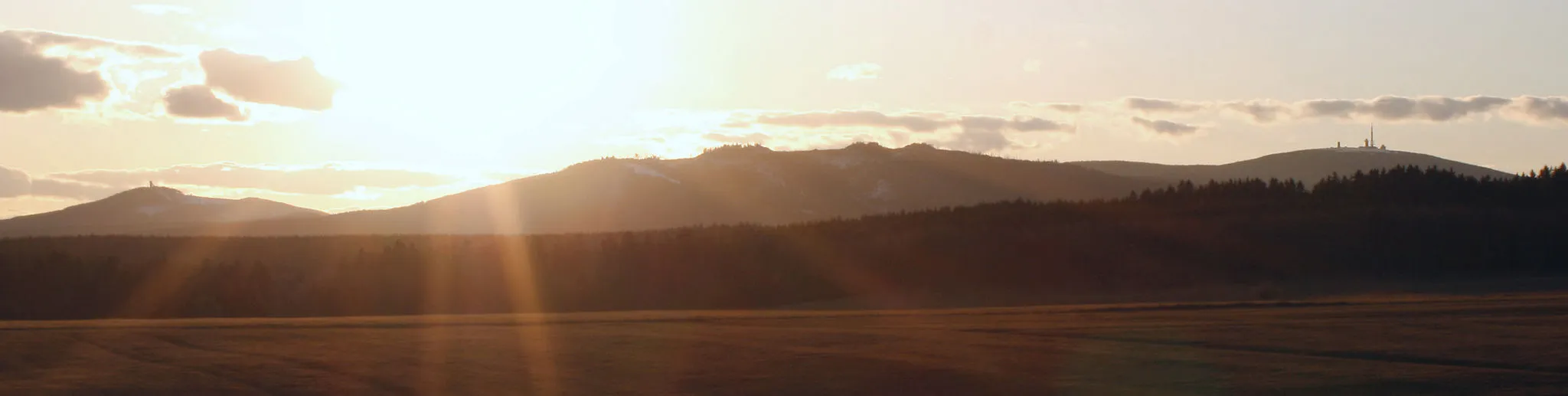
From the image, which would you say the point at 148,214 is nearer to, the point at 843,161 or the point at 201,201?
the point at 201,201

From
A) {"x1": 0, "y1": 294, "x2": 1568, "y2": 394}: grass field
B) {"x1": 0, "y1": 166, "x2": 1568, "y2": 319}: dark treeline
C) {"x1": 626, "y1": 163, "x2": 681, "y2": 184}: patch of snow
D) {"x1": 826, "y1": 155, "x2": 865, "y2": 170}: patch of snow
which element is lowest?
{"x1": 0, "y1": 294, "x2": 1568, "y2": 394}: grass field

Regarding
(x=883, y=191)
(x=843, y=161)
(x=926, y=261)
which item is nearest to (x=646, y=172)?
(x=843, y=161)

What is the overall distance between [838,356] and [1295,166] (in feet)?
412

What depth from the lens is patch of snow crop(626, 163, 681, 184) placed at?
130 metres

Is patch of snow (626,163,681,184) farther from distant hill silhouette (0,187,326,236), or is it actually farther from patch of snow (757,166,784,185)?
distant hill silhouette (0,187,326,236)

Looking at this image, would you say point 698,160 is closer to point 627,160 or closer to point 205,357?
point 627,160

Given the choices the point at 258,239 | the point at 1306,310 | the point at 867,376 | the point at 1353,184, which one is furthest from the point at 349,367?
the point at 258,239

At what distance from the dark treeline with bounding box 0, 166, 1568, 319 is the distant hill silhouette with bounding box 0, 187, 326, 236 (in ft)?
302

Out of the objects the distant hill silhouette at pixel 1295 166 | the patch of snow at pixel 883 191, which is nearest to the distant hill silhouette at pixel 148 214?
the patch of snow at pixel 883 191

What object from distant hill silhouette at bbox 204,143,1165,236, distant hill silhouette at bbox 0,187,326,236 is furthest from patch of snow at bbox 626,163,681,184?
distant hill silhouette at bbox 0,187,326,236

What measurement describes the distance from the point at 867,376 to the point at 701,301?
3355 cm

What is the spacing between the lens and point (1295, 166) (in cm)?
13675

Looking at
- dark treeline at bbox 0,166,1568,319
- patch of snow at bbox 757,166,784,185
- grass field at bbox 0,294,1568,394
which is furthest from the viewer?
patch of snow at bbox 757,166,784,185

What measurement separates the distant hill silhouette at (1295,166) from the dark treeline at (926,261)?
61.7m
